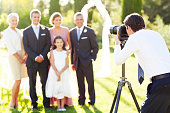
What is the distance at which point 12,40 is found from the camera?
500 cm

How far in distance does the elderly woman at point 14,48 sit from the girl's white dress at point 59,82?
0.60 meters

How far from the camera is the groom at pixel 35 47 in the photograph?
488 cm

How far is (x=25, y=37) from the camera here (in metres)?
4.91

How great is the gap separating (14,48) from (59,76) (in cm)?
99

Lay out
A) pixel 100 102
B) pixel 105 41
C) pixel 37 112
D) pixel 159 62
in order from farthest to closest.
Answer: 1. pixel 105 41
2. pixel 100 102
3. pixel 37 112
4. pixel 159 62

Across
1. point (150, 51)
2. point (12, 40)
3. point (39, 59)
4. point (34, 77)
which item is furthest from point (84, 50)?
point (150, 51)

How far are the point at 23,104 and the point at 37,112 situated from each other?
27.1 inches

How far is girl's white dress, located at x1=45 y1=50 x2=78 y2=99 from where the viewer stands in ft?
16.4

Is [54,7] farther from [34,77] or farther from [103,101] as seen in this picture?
[34,77]

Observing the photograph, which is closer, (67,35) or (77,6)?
(67,35)

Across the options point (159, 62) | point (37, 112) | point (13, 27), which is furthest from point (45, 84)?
point (159, 62)

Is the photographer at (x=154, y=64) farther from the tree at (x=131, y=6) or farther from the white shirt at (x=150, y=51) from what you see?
the tree at (x=131, y=6)

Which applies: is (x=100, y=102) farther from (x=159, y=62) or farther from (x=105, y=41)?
(x=159, y=62)

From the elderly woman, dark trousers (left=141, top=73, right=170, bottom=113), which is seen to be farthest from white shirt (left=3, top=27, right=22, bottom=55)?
dark trousers (left=141, top=73, right=170, bottom=113)
